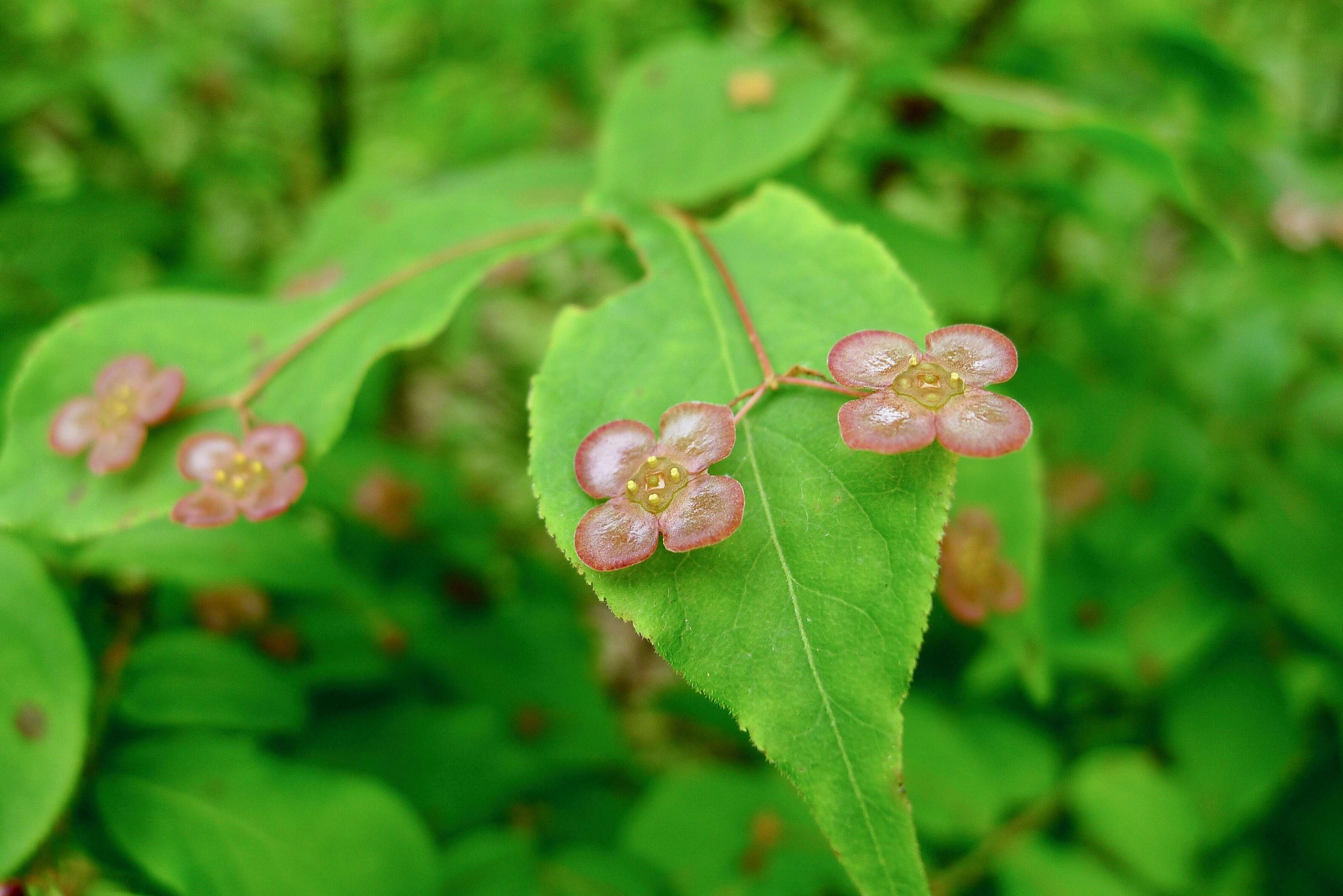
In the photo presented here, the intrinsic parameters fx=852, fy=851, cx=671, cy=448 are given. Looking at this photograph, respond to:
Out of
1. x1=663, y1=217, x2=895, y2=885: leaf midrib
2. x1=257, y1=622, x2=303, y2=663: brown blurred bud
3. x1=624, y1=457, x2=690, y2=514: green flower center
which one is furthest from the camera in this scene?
x1=257, y1=622, x2=303, y2=663: brown blurred bud

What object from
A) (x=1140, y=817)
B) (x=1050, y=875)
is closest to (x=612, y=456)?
(x=1050, y=875)

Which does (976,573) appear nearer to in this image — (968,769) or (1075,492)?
(968,769)

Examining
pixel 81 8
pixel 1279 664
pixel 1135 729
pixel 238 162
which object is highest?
pixel 81 8

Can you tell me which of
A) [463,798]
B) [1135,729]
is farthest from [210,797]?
[1135,729]

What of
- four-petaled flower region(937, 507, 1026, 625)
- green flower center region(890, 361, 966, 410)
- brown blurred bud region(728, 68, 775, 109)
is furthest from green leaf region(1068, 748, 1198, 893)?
brown blurred bud region(728, 68, 775, 109)

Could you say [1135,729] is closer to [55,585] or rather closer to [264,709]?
[264,709]

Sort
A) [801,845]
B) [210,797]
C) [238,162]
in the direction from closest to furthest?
[210,797], [801,845], [238,162]

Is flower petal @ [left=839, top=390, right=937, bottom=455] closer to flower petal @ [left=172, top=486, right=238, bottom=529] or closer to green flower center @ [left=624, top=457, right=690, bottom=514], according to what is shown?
green flower center @ [left=624, top=457, right=690, bottom=514]
